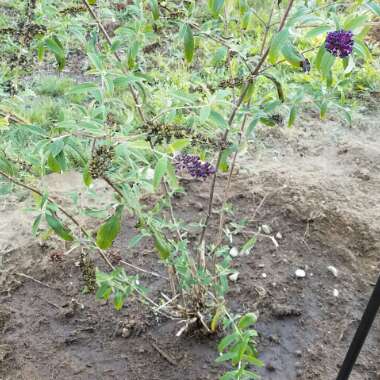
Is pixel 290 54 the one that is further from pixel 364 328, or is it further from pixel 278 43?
pixel 364 328

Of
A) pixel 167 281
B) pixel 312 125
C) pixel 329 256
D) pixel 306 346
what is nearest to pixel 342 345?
pixel 306 346

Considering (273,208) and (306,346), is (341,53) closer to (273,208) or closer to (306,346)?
(306,346)

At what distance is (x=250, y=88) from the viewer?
1507 mm

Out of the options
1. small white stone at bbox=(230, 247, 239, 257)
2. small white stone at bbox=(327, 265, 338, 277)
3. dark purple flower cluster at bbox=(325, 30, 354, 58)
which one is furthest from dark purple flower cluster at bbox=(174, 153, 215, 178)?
small white stone at bbox=(327, 265, 338, 277)

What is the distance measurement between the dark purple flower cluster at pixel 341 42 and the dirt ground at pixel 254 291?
2.77ft

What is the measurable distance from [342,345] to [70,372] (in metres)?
1.12

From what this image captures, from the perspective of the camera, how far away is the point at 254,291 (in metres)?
2.19

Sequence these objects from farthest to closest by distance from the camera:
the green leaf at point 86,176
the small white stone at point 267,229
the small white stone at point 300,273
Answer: the small white stone at point 267,229
the small white stone at point 300,273
the green leaf at point 86,176

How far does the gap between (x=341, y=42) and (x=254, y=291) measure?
1.34 metres

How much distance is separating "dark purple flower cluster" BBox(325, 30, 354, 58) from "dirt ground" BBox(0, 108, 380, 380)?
0.84 m

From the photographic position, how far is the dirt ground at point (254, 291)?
6.32 feet

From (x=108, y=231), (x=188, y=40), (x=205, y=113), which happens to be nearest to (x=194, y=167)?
(x=205, y=113)

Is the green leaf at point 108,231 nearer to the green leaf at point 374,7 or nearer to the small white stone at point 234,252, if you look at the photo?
the green leaf at point 374,7

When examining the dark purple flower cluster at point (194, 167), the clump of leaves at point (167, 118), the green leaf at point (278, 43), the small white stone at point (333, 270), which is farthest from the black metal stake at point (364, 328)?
the small white stone at point (333, 270)
